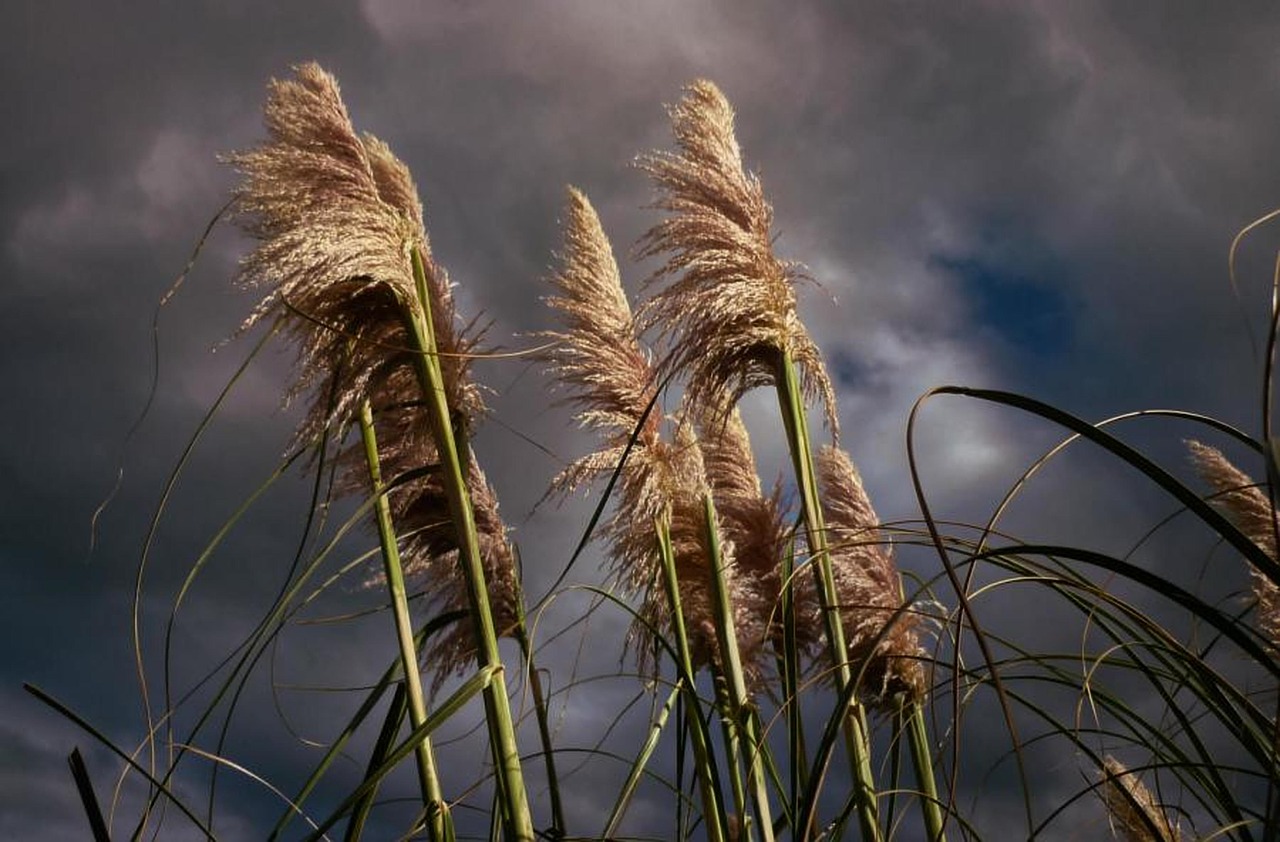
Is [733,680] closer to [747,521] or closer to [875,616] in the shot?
[875,616]

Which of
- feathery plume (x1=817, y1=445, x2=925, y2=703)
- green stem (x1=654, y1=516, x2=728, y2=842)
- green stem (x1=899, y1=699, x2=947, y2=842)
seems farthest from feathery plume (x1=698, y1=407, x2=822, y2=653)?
green stem (x1=654, y1=516, x2=728, y2=842)

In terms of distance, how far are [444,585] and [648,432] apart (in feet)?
2.95

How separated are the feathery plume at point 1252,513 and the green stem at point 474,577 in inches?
79.1

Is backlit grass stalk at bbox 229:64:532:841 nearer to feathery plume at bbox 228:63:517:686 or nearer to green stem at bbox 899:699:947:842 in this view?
feathery plume at bbox 228:63:517:686

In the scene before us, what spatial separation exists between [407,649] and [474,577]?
0.34 meters

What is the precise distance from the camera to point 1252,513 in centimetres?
421

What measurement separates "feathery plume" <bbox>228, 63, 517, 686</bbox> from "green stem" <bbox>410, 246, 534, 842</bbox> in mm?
63

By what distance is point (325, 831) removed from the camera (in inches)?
89.5

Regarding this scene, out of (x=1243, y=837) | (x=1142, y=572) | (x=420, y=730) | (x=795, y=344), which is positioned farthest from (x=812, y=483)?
(x=1142, y=572)

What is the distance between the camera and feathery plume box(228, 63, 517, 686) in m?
3.12

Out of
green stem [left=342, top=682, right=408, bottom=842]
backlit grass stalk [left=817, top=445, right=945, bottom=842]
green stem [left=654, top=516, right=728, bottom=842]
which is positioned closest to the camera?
green stem [left=342, top=682, right=408, bottom=842]

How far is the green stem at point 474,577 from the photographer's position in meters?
2.60

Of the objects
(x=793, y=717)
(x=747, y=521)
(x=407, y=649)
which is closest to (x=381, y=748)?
(x=407, y=649)

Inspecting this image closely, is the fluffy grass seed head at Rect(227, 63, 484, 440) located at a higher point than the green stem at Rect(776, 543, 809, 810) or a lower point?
higher
